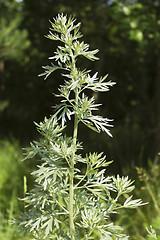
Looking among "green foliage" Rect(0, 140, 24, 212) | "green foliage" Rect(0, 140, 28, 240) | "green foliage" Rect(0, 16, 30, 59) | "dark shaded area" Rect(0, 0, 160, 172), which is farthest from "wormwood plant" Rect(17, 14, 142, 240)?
"green foliage" Rect(0, 16, 30, 59)

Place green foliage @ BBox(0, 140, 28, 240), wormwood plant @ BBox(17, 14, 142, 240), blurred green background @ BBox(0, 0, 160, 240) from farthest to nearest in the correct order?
blurred green background @ BBox(0, 0, 160, 240) < green foliage @ BBox(0, 140, 28, 240) < wormwood plant @ BBox(17, 14, 142, 240)

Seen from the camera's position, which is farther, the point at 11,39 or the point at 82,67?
the point at 82,67

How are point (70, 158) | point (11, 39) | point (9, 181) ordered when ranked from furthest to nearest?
point (11, 39), point (9, 181), point (70, 158)

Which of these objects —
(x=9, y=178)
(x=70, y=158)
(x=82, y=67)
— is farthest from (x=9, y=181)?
(x=70, y=158)

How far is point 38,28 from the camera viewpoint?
570 centimetres

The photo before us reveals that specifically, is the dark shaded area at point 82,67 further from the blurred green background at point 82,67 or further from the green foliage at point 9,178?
the green foliage at point 9,178

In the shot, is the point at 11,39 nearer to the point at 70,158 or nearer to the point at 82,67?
the point at 82,67

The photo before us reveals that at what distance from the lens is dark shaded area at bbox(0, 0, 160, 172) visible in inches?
186

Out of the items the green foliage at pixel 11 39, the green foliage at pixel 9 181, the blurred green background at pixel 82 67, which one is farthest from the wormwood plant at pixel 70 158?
the green foliage at pixel 11 39

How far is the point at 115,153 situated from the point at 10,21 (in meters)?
2.86

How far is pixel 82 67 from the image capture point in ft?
15.8

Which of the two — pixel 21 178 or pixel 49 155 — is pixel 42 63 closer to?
pixel 21 178

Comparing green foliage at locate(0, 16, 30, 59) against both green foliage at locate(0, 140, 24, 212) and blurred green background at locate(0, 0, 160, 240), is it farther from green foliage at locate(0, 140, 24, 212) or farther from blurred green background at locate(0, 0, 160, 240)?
green foliage at locate(0, 140, 24, 212)

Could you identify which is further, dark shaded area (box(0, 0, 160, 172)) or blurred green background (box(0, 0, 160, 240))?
dark shaded area (box(0, 0, 160, 172))
